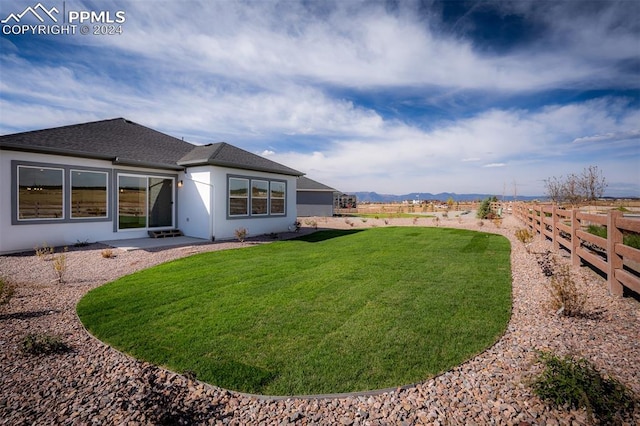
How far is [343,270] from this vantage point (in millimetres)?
7105

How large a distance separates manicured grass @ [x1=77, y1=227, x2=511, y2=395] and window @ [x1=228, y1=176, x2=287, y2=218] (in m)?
5.00

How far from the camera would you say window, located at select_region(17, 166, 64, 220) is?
29.9ft

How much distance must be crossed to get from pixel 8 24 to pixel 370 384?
13.8 m

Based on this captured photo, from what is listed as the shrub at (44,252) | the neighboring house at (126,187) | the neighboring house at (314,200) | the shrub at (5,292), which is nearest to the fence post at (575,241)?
the shrub at (5,292)

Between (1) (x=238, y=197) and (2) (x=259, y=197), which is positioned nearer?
(1) (x=238, y=197)

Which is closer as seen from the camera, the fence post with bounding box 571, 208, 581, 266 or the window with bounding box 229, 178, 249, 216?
the fence post with bounding box 571, 208, 581, 266

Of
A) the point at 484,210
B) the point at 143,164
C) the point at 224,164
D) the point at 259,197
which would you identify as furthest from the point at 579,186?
the point at 143,164

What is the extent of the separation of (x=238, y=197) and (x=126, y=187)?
413 cm

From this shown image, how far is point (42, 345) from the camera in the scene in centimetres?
339

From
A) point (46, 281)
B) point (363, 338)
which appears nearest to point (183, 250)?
point (46, 281)

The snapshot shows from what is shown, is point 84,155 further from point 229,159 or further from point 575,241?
point 575,241

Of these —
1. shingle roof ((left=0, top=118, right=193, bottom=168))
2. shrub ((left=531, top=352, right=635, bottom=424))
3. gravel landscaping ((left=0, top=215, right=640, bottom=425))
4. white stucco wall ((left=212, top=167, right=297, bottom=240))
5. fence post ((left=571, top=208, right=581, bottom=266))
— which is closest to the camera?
shrub ((left=531, top=352, right=635, bottom=424))

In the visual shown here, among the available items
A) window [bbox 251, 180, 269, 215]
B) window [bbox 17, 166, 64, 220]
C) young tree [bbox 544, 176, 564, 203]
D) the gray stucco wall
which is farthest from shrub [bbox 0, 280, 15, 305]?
the gray stucco wall

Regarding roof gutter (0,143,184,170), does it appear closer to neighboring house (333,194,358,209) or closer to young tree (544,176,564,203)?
young tree (544,176,564,203)
